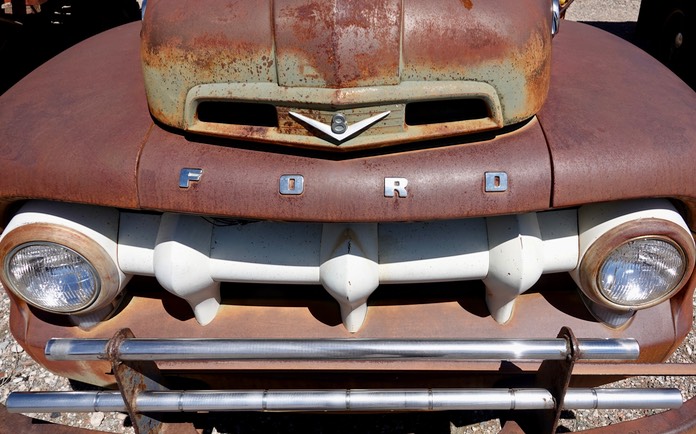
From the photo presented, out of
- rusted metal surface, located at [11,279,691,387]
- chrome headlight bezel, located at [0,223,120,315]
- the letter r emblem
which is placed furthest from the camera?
rusted metal surface, located at [11,279,691,387]

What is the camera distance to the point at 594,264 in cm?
149

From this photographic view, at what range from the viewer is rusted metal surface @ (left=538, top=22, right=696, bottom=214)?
4.53 feet

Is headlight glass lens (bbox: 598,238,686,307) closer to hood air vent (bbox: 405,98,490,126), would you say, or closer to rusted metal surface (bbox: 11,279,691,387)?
rusted metal surface (bbox: 11,279,691,387)

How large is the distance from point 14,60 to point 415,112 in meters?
4.67

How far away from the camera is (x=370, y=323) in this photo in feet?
5.51

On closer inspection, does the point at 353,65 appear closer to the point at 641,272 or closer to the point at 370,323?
the point at 370,323

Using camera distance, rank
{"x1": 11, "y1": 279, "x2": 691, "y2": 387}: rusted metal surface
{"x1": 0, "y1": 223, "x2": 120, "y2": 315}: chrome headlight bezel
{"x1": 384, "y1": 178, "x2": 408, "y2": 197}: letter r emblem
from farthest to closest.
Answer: {"x1": 11, "y1": 279, "x2": 691, "y2": 387}: rusted metal surface < {"x1": 0, "y1": 223, "x2": 120, "y2": 315}: chrome headlight bezel < {"x1": 384, "y1": 178, "x2": 408, "y2": 197}: letter r emblem

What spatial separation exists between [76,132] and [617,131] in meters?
1.41

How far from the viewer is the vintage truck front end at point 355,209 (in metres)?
1.38

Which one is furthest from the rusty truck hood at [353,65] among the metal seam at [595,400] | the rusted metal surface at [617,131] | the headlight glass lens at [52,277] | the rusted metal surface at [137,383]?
the metal seam at [595,400]

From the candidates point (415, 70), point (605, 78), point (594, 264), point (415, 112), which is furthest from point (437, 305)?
point (605, 78)

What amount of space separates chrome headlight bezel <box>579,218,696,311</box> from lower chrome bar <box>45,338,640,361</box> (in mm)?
148

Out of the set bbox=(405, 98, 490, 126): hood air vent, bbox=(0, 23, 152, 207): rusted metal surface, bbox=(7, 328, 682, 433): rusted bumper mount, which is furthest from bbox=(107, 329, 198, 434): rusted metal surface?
bbox=(405, 98, 490, 126): hood air vent

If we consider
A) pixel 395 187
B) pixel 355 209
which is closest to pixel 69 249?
pixel 355 209
